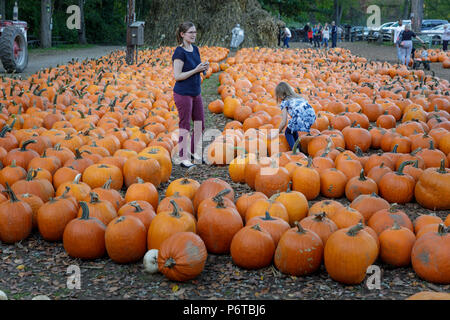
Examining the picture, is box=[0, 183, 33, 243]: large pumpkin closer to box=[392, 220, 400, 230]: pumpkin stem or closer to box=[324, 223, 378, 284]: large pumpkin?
box=[324, 223, 378, 284]: large pumpkin

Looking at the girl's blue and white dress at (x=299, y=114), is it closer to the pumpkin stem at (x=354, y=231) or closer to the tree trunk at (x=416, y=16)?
the pumpkin stem at (x=354, y=231)

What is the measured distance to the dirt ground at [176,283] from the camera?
341 cm

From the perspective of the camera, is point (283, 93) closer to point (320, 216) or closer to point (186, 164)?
point (186, 164)

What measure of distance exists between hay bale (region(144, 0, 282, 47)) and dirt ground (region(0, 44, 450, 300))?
22068 millimetres

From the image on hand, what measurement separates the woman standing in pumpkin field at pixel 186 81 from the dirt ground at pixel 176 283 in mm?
2780

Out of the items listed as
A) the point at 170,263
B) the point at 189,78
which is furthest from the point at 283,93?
the point at 170,263

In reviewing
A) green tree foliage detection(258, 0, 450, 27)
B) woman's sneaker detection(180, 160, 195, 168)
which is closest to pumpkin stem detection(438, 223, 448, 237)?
woman's sneaker detection(180, 160, 195, 168)

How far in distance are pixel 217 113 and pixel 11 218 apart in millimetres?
6345

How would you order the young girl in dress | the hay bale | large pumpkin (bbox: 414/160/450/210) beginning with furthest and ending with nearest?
1. the hay bale
2. the young girl in dress
3. large pumpkin (bbox: 414/160/450/210)

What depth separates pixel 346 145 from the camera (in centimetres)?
726

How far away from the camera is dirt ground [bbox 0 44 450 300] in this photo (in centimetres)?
341

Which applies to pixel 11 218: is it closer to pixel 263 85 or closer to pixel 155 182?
pixel 155 182

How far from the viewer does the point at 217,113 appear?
33.0 feet

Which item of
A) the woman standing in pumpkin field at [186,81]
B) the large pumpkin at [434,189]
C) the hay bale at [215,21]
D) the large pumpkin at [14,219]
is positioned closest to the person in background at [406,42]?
the hay bale at [215,21]
